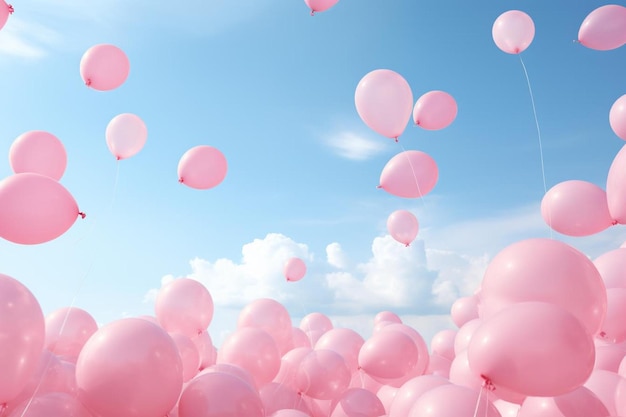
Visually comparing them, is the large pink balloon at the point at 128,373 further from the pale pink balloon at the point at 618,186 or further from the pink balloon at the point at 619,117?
the pink balloon at the point at 619,117

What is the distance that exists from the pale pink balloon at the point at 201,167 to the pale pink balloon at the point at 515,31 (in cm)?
400

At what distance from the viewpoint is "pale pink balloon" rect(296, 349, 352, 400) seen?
5117 mm

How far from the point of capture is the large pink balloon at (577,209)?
5.04m

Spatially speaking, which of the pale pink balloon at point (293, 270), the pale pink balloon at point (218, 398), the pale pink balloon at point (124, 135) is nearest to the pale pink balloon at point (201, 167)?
the pale pink balloon at point (124, 135)

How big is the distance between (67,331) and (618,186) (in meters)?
5.16

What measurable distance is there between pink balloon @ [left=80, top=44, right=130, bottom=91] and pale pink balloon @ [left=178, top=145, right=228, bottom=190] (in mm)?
1306

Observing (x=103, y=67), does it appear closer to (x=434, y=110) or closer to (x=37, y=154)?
(x=37, y=154)

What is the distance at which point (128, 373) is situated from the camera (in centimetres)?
329

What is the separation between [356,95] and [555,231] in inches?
101

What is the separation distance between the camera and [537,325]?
2760 millimetres

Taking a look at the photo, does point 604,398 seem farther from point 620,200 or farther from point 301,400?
point 301,400

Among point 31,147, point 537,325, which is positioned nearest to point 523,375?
point 537,325


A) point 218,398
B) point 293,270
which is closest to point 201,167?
point 293,270

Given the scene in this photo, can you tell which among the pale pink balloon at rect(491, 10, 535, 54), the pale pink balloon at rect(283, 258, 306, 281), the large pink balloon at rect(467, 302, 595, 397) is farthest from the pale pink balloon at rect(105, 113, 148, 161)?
the large pink balloon at rect(467, 302, 595, 397)
